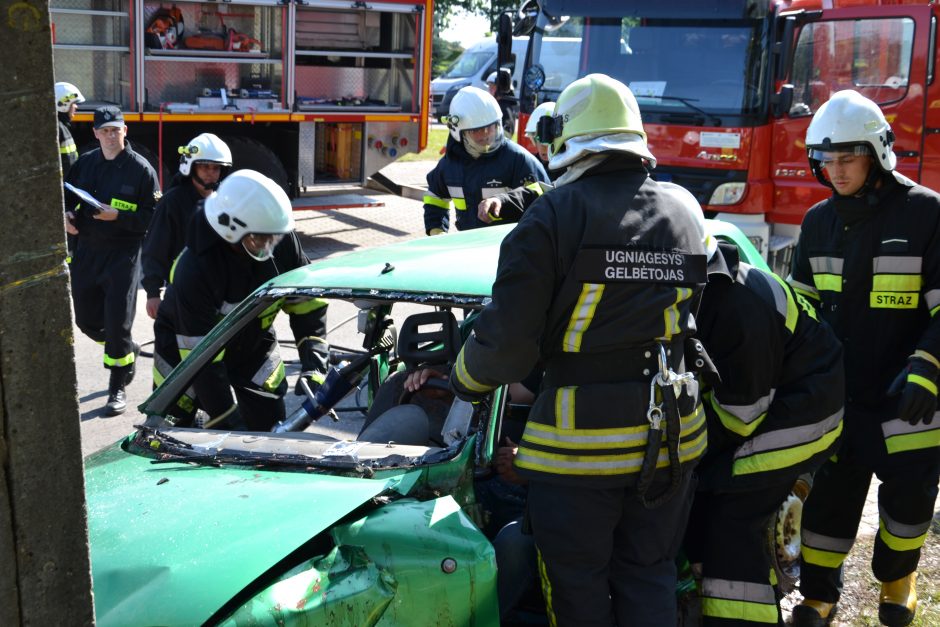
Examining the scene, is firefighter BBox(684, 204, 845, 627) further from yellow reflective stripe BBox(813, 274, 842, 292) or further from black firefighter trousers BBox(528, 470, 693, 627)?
yellow reflective stripe BBox(813, 274, 842, 292)

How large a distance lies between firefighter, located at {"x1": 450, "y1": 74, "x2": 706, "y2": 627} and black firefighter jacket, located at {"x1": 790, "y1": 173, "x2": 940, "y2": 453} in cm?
117

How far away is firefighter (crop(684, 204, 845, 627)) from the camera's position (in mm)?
2902

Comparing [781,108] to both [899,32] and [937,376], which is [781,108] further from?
[937,376]

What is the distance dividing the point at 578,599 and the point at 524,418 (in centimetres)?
A: 100

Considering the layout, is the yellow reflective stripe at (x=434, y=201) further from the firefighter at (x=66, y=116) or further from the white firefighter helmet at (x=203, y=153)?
the firefighter at (x=66, y=116)

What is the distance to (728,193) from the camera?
8.04 metres

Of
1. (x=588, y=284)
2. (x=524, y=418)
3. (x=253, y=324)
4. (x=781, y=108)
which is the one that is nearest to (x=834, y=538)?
(x=524, y=418)

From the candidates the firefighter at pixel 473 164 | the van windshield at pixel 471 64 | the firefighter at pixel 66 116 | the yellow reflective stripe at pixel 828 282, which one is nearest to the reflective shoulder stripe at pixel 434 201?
the firefighter at pixel 473 164

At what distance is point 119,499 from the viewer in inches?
108

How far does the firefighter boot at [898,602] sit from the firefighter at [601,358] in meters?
1.40

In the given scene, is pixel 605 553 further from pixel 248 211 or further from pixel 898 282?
pixel 248 211

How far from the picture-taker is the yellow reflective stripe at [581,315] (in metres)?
2.50

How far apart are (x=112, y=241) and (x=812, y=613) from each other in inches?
177

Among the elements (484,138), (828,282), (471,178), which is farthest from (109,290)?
(828,282)
